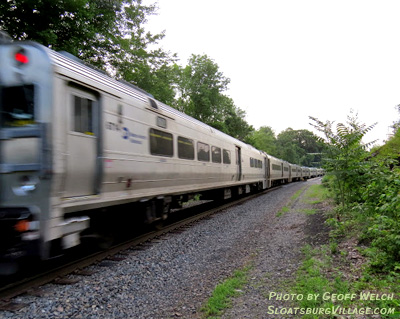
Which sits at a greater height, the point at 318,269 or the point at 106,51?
the point at 106,51

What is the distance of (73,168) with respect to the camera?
454 centimetres

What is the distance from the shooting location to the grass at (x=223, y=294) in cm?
352

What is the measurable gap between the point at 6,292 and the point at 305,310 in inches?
141

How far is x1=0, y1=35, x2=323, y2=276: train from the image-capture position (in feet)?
13.1

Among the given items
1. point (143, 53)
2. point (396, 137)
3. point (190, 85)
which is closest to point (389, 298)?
point (396, 137)

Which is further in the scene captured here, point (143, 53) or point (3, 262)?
point (143, 53)

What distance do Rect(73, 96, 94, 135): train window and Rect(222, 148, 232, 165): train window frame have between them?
819 cm

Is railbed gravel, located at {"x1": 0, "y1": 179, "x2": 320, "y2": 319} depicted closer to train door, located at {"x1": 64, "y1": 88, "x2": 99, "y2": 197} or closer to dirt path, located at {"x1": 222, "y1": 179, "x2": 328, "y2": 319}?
dirt path, located at {"x1": 222, "y1": 179, "x2": 328, "y2": 319}

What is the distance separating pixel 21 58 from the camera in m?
4.32

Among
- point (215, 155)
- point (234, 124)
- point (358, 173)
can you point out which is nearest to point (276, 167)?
point (234, 124)

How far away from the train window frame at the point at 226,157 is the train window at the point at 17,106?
359 inches

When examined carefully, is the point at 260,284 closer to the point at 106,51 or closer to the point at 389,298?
the point at 389,298

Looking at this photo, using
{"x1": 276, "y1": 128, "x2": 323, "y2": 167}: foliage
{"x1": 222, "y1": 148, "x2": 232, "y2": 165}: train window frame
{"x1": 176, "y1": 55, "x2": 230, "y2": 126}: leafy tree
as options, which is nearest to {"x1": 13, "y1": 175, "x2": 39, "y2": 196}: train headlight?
{"x1": 222, "y1": 148, "x2": 232, "y2": 165}: train window frame

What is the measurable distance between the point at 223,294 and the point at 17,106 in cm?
375
